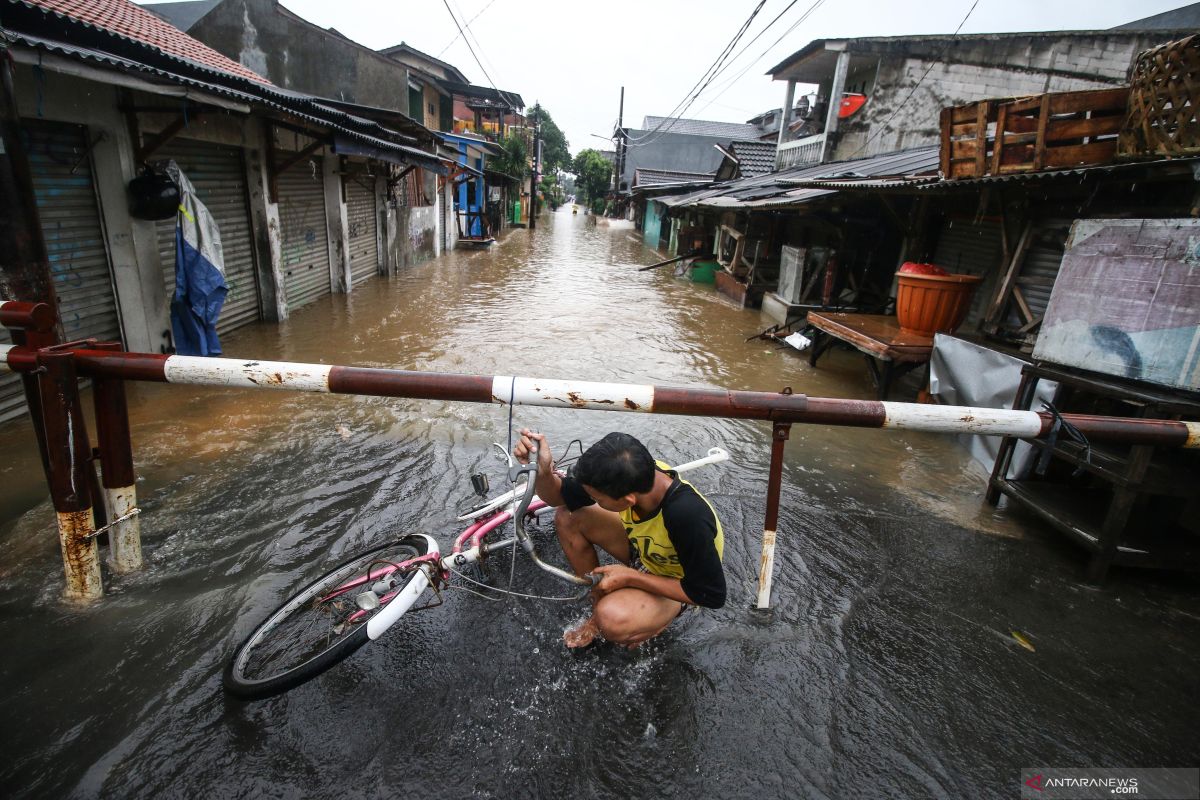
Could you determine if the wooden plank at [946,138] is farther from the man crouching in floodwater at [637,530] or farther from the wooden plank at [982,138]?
the man crouching in floodwater at [637,530]

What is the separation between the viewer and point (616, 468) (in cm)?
217

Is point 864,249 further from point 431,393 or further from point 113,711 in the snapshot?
point 113,711

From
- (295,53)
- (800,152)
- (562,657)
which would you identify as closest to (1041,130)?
(562,657)

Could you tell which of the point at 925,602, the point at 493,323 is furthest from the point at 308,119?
the point at 925,602

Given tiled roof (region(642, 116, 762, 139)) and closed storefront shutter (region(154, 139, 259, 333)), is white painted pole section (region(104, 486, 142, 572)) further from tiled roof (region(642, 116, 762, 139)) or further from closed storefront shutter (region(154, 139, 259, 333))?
tiled roof (region(642, 116, 762, 139))

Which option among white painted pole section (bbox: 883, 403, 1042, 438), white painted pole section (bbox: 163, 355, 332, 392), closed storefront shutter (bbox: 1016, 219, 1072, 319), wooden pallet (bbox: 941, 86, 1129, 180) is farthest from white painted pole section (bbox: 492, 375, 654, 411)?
closed storefront shutter (bbox: 1016, 219, 1072, 319)

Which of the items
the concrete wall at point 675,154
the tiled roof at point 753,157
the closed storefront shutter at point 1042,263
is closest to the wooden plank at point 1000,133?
the closed storefront shutter at point 1042,263

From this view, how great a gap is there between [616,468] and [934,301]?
6.06 metres

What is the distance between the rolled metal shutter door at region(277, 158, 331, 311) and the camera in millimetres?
Result: 9961

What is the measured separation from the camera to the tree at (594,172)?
55.2 m

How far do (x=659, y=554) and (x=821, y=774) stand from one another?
102cm

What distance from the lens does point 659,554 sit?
101 inches

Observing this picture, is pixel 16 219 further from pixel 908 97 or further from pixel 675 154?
pixel 675 154

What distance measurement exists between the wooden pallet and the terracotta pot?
114 cm
